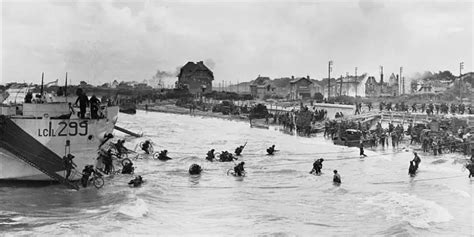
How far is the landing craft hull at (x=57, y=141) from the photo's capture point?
23.4m

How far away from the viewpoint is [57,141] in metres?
23.8

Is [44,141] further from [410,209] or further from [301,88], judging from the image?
[301,88]

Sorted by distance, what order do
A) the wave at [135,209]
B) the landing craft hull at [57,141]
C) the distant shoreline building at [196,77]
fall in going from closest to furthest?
1. the wave at [135,209]
2. the landing craft hull at [57,141]
3. the distant shoreline building at [196,77]

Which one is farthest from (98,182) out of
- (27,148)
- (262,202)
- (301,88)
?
(301,88)

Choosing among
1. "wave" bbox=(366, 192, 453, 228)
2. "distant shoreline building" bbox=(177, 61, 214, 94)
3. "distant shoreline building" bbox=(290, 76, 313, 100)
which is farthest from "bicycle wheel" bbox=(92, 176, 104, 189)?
"distant shoreline building" bbox=(177, 61, 214, 94)

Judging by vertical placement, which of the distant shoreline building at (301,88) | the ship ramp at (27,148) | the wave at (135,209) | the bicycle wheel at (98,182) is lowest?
the wave at (135,209)

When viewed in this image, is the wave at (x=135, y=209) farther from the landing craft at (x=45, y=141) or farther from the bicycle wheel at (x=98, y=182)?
the landing craft at (x=45, y=141)

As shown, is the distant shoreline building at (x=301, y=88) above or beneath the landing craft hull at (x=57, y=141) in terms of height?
above

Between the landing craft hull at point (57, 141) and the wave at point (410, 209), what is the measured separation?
1403 cm

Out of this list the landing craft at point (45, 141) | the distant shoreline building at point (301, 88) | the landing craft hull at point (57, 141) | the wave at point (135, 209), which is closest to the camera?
the wave at point (135, 209)

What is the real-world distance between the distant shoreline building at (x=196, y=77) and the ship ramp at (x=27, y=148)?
98.7 m

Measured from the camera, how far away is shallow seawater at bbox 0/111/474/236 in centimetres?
1723

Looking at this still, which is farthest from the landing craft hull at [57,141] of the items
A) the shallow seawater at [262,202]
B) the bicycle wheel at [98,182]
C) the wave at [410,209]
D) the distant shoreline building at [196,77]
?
the distant shoreline building at [196,77]

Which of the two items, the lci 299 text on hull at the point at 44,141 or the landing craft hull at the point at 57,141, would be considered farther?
the landing craft hull at the point at 57,141
